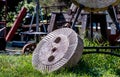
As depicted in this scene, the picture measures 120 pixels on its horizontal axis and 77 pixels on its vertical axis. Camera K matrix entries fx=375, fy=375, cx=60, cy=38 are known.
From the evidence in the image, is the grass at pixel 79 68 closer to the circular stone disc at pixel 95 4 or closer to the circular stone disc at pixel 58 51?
the circular stone disc at pixel 58 51

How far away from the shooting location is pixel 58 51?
455 centimetres

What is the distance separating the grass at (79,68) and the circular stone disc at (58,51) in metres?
0.09

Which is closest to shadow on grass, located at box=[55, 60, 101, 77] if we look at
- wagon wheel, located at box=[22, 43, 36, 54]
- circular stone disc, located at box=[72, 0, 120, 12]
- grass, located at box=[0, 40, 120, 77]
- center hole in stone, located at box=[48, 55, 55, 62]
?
grass, located at box=[0, 40, 120, 77]

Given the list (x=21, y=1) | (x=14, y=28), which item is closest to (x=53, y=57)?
(x=14, y=28)

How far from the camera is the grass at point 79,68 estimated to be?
4312 mm

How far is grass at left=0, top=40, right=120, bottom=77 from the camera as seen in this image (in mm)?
4312

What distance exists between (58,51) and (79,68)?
329 mm

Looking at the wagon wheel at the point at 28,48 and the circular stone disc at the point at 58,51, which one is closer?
the circular stone disc at the point at 58,51

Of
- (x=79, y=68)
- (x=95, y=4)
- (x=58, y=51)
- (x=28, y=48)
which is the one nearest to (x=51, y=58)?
(x=58, y=51)

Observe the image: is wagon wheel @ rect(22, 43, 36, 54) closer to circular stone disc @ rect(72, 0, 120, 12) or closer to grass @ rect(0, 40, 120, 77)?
grass @ rect(0, 40, 120, 77)

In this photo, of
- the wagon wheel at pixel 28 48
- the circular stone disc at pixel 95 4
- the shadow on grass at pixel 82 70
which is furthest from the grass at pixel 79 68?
the wagon wheel at pixel 28 48

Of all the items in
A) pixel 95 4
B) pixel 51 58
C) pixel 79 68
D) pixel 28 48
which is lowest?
pixel 28 48

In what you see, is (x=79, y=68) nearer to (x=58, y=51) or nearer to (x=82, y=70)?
(x=82, y=70)

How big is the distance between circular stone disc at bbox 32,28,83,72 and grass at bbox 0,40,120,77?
3.7 inches
